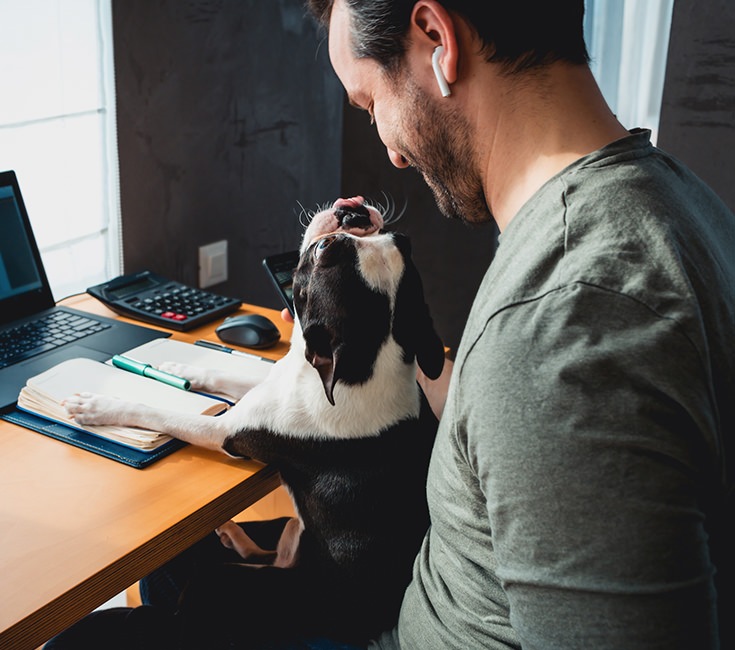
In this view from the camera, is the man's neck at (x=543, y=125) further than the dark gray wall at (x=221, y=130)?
No

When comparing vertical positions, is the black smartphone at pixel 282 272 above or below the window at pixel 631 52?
below

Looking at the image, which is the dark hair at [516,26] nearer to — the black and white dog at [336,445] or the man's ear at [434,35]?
the man's ear at [434,35]

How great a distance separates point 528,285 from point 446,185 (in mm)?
352

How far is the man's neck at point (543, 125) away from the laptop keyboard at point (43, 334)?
0.87 metres

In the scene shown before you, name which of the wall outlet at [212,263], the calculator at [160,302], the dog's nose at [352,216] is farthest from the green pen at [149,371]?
the wall outlet at [212,263]

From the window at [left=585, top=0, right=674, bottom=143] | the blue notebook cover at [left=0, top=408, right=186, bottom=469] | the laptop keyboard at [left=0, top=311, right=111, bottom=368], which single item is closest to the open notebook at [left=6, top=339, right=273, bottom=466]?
the blue notebook cover at [left=0, top=408, right=186, bottom=469]

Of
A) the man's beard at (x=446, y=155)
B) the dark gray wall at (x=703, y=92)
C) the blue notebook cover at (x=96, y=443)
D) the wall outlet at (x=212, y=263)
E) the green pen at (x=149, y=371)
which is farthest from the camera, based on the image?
the wall outlet at (x=212, y=263)

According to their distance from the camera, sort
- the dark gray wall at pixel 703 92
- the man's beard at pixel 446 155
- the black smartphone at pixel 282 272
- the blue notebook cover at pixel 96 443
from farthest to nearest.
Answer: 1. the dark gray wall at pixel 703 92
2. the black smartphone at pixel 282 272
3. the blue notebook cover at pixel 96 443
4. the man's beard at pixel 446 155

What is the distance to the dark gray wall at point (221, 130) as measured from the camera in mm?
1744

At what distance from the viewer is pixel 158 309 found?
157cm

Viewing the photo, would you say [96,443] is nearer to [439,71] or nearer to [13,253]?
[13,253]

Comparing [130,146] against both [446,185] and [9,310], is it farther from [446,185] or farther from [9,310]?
[446,185]

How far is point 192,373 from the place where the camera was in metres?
1.29

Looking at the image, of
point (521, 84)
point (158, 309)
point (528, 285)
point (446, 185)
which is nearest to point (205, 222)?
point (158, 309)
